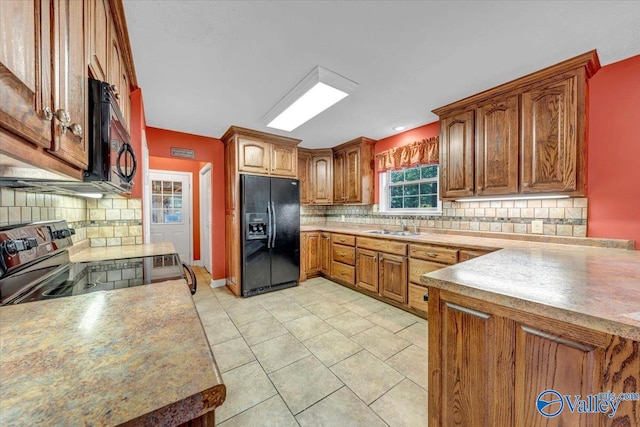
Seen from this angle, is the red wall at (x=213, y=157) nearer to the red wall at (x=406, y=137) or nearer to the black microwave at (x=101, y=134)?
the red wall at (x=406, y=137)

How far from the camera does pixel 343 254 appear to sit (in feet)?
12.1

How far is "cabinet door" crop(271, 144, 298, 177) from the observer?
11.9 feet

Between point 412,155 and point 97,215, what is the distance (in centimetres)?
354

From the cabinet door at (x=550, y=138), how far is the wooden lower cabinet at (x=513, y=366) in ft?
5.53

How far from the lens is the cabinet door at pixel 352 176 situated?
3.94 meters

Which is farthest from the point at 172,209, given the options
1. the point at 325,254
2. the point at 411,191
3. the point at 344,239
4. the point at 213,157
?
the point at 411,191

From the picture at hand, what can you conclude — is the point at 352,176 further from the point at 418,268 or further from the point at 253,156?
the point at 418,268

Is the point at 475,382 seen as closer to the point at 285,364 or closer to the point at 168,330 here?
the point at 168,330

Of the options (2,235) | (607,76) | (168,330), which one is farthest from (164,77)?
(607,76)

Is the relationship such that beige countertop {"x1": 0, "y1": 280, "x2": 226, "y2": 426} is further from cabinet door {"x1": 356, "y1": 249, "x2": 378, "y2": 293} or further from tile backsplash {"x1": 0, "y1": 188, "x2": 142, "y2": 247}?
cabinet door {"x1": 356, "y1": 249, "x2": 378, "y2": 293}

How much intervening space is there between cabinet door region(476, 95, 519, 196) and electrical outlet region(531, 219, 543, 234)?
44 centimetres

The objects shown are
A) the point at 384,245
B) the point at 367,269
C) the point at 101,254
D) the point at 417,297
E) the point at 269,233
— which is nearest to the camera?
the point at 101,254

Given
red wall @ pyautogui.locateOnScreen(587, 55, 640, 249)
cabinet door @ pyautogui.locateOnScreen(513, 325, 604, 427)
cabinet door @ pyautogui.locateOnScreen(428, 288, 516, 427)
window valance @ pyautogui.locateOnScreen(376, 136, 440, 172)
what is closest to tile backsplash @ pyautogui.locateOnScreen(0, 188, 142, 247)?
cabinet door @ pyautogui.locateOnScreen(428, 288, 516, 427)

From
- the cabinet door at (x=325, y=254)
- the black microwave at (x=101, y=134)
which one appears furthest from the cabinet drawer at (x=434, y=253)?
the black microwave at (x=101, y=134)
